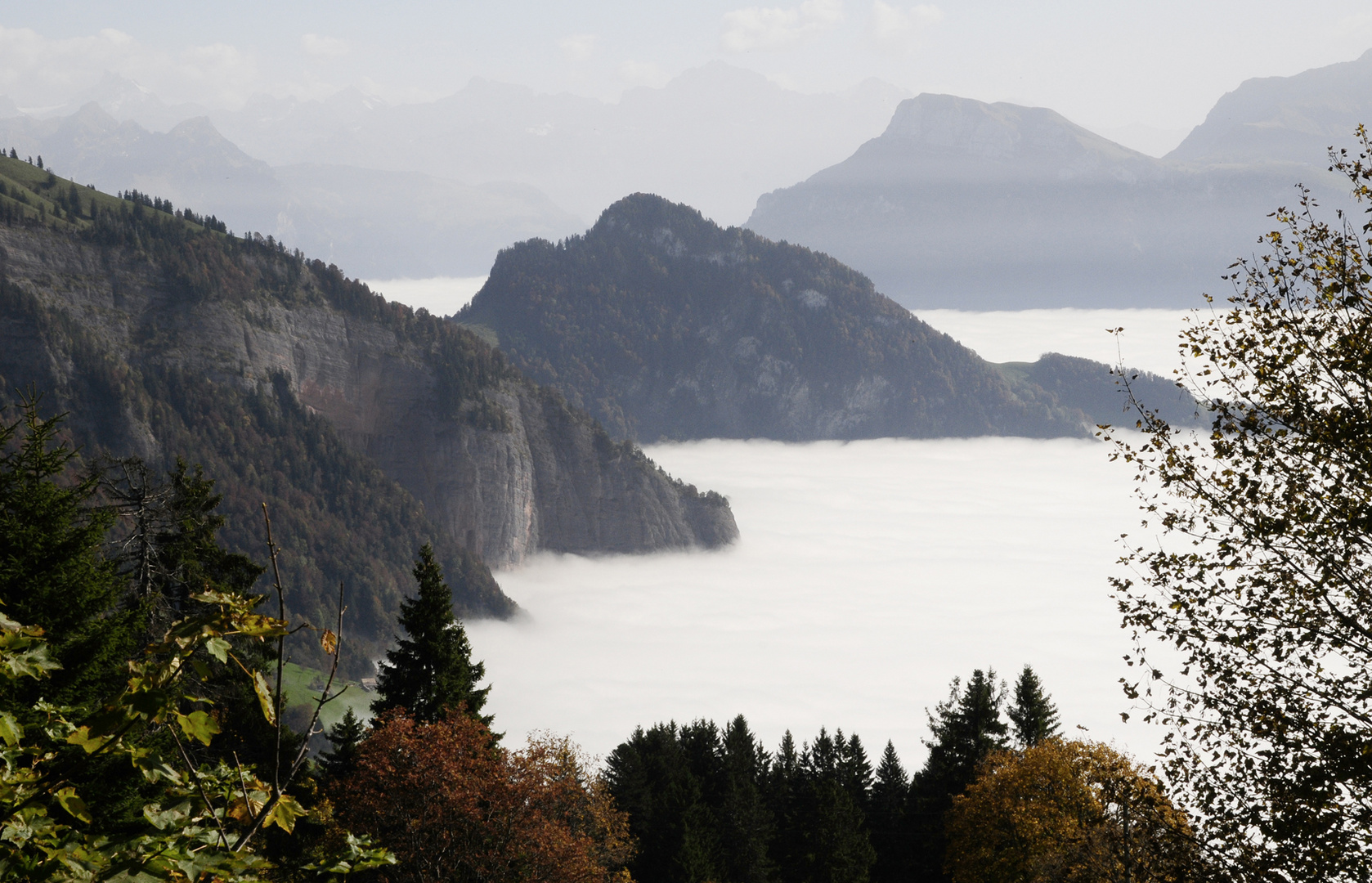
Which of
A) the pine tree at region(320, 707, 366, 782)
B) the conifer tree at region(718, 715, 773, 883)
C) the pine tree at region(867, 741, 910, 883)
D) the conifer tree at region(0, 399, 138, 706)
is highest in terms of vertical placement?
the conifer tree at region(0, 399, 138, 706)

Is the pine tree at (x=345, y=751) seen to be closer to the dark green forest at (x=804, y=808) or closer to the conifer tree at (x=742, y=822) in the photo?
the dark green forest at (x=804, y=808)

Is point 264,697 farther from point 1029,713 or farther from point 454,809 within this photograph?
point 1029,713

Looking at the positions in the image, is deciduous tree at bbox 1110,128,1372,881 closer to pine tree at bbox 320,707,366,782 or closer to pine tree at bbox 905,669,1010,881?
pine tree at bbox 320,707,366,782

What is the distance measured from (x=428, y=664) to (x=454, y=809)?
11.0 metres

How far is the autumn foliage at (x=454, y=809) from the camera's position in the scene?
31.0 metres

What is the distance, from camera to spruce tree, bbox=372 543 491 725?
4056 cm

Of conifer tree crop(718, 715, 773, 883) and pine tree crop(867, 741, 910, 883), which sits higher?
conifer tree crop(718, 715, 773, 883)

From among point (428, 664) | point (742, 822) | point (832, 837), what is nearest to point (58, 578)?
point (428, 664)

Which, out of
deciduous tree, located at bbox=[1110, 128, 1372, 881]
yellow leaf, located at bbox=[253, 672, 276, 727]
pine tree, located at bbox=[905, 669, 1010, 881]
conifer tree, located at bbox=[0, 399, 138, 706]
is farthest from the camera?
pine tree, located at bbox=[905, 669, 1010, 881]

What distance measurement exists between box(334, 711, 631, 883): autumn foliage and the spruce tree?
6.06m

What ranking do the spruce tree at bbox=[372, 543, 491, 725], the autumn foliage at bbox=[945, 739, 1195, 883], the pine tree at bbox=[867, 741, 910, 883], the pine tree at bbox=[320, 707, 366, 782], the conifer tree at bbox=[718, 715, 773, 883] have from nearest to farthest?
the autumn foliage at bbox=[945, 739, 1195, 883] → the pine tree at bbox=[320, 707, 366, 782] → the spruce tree at bbox=[372, 543, 491, 725] → the conifer tree at bbox=[718, 715, 773, 883] → the pine tree at bbox=[867, 741, 910, 883]

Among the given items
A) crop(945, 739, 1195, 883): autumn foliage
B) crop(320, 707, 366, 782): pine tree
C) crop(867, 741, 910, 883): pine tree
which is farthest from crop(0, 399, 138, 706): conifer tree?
crop(867, 741, 910, 883): pine tree

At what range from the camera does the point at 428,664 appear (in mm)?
41531

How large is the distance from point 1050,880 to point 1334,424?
27.9m
